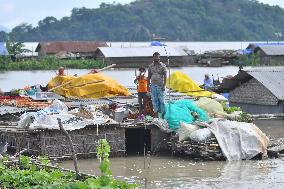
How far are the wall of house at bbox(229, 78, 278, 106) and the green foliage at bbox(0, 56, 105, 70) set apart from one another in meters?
31.7

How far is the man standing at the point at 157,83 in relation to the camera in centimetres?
1404

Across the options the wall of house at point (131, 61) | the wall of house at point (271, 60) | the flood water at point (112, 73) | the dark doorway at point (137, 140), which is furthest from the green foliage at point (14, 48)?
the dark doorway at point (137, 140)

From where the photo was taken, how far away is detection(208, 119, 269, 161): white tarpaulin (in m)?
13.4

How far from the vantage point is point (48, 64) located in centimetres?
5275

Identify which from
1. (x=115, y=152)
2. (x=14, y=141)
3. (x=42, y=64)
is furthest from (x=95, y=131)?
(x=42, y=64)

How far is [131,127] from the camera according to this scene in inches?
548

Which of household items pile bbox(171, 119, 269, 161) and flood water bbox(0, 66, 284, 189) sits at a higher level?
household items pile bbox(171, 119, 269, 161)

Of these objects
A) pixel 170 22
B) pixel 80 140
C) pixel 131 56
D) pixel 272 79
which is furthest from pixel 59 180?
pixel 170 22

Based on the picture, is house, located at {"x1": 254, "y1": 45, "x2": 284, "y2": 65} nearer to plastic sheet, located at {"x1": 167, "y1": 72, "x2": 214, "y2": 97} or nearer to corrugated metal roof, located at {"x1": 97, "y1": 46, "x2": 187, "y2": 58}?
corrugated metal roof, located at {"x1": 97, "y1": 46, "x2": 187, "y2": 58}

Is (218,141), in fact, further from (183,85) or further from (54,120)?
(183,85)

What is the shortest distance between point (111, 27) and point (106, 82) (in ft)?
334

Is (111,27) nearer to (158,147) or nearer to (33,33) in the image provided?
(33,33)

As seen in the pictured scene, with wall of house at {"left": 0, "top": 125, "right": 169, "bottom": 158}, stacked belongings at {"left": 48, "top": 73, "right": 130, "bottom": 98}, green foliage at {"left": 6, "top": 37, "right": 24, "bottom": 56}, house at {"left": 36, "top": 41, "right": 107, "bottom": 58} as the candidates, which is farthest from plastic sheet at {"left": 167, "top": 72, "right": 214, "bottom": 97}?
A: house at {"left": 36, "top": 41, "right": 107, "bottom": 58}

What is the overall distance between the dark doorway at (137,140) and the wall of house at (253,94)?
566 cm
